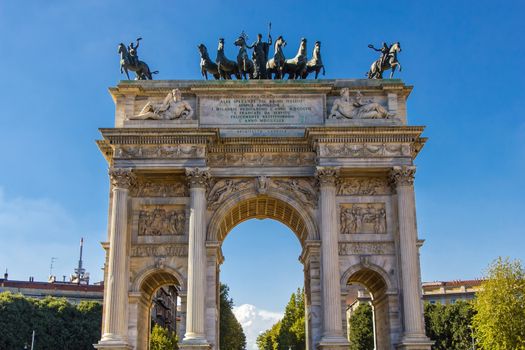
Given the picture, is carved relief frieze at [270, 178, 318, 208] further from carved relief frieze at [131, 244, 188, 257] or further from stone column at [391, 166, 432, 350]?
carved relief frieze at [131, 244, 188, 257]

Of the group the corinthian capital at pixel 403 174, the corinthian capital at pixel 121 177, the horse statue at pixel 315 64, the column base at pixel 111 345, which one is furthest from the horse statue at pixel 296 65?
the column base at pixel 111 345

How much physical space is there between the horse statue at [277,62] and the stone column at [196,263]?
6320 mm

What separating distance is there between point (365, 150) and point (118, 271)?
11.6 meters

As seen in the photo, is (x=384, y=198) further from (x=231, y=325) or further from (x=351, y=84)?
(x=231, y=325)

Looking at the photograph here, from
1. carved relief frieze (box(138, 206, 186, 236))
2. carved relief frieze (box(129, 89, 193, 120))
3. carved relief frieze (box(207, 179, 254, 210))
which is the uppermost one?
carved relief frieze (box(129, 89, 193, 120))

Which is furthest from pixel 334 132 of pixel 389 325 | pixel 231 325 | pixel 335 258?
pixel 231 325

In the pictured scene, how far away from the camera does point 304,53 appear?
103ft

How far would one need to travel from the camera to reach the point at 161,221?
95.2ft

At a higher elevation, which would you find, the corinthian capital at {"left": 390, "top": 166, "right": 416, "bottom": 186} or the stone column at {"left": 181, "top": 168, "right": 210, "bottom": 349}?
the corinthian capital at {"left": 390, "top": 166, "right": 416, "bottom": 186}

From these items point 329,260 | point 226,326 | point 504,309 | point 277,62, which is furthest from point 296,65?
point 226,326

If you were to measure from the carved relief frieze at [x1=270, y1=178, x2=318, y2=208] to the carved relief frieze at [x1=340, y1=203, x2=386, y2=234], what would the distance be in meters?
1.42

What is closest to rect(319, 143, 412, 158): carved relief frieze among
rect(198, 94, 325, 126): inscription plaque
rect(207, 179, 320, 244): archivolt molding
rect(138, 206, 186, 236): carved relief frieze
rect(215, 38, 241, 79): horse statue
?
rect(198, 94, 325, 126): inscription plaque

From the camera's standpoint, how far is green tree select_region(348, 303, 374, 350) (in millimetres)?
59281

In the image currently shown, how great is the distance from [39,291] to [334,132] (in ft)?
164
